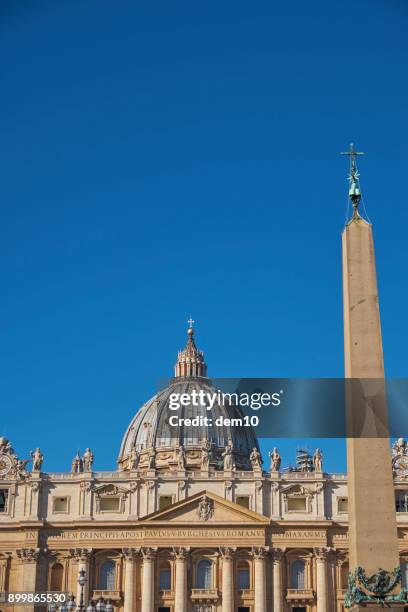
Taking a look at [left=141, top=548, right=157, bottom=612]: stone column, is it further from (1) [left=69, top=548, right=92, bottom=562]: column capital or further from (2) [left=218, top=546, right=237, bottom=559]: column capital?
(2) [left=218, top=546, right=237, bottom=559]: column capital

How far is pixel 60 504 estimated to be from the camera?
77500 millimetres

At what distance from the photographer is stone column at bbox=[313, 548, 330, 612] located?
244 feet

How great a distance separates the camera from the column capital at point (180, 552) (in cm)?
7550

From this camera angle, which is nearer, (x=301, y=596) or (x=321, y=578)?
(x=301, y=596)

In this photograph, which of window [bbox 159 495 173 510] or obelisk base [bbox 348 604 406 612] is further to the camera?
window [bbox 159 495 173 510]

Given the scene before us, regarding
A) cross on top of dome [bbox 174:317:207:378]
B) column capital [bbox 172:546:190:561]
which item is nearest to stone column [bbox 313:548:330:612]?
column capital [bbox 172:546:190:561]

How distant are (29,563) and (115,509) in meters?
7.41

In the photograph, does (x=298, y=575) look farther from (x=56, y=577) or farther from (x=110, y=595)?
(x=56, y=577)

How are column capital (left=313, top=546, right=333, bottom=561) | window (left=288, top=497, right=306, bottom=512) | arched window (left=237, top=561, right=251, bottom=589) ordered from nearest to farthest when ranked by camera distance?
column capital (left=313, top=546, right=333, bottom=561) → arched window (left=237, top=561, right=251, bottom=589) → window (left=288, top=497, right=306, bottom=512)

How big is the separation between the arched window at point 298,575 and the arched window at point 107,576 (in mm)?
13338

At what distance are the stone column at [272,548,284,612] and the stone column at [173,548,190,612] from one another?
6509 millimetres

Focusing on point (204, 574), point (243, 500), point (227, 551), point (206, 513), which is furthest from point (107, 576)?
point (243, 500)

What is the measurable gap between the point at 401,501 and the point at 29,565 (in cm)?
2838

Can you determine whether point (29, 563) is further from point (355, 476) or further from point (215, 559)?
point (355, 476)
